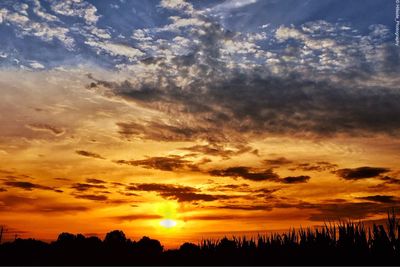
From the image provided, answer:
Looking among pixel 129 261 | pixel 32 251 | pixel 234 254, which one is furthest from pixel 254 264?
pixel 32 251

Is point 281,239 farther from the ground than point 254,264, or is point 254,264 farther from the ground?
point 281,239

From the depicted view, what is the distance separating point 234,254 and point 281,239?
16.5 feet

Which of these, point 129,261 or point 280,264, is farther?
point 129,261

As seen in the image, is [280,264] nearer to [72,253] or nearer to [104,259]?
[104,259]

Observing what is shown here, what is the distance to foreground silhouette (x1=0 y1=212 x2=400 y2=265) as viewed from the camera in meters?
22.8

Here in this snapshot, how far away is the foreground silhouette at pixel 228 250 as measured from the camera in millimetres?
22812

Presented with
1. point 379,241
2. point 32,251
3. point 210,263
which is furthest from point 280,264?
point 32,251

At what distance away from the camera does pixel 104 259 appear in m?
37.2

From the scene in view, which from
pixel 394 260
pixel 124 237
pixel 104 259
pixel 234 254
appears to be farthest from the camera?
pixel 124 237

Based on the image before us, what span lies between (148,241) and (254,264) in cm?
2080

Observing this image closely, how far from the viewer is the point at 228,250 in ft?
117

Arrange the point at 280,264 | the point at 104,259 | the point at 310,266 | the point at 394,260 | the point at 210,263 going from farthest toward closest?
1. the point at 104,259
2. the point at 210,263
3. the point at 280,264
4. the point at 310,266
5. the point at 394,260

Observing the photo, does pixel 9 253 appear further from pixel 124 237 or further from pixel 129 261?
pixel 124 237

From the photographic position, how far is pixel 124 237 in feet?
156
